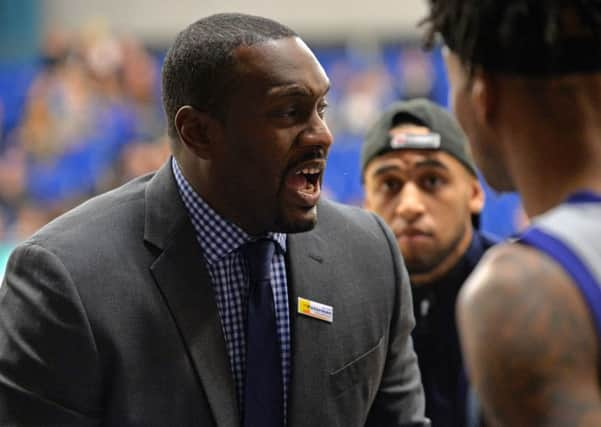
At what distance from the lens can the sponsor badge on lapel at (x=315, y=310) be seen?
2.77m

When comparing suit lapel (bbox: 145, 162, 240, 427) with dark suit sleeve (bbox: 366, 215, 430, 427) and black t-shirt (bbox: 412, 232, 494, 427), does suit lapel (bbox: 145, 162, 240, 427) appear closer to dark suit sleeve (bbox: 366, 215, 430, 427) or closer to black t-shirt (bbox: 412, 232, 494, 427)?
dark suit sleeve (bbox: 366, 215, 430, 427)

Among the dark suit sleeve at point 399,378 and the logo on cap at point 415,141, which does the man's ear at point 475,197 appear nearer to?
the logo on cap at point 415,141

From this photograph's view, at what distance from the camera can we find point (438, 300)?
12.6 ft

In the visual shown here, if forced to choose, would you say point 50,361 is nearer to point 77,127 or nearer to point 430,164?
point 430,164

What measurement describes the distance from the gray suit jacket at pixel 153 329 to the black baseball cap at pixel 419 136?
110 centimetres

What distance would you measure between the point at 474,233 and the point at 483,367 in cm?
248

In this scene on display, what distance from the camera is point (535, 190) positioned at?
5.58ft

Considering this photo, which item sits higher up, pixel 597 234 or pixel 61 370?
pixel 597 234

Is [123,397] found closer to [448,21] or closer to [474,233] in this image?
[448,21]

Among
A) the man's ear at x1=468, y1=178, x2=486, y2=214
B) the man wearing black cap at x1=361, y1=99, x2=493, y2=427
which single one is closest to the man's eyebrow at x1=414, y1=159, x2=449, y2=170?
the man wearing black cap at x1=361, y1=99, x2=493, y2=427

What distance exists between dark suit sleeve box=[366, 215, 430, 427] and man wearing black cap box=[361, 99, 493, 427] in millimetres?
743

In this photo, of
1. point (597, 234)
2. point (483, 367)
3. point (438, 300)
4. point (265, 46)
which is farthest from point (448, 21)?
point (438, 300)

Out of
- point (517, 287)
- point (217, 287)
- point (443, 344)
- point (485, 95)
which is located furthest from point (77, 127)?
point (517, 287)

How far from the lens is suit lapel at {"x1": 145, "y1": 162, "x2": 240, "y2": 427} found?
2.60 metres
